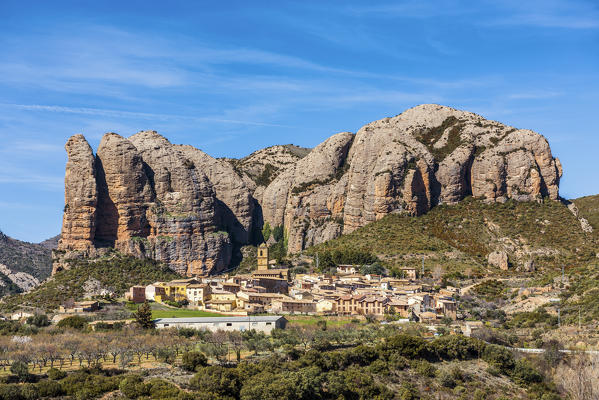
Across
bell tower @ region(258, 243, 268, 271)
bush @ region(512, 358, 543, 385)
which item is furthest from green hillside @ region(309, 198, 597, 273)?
bush @ region(512, 358, 543, 385)

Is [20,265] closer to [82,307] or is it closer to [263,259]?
[263,259]

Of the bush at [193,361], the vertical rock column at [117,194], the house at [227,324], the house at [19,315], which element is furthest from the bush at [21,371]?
the vertical rock column at [117,194]

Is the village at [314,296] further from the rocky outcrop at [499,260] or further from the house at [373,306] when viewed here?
the rocky outcrop at [499,260]


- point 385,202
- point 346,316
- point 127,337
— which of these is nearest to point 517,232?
point 385,202

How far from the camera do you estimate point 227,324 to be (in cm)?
7888

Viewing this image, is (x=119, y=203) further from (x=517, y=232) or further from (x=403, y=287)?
(x=517, y=232)

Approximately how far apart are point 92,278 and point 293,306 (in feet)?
126

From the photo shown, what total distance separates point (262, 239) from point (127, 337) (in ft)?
275

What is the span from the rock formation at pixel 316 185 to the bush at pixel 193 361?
65264mm

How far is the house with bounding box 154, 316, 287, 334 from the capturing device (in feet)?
256

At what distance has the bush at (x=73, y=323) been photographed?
78.5 m

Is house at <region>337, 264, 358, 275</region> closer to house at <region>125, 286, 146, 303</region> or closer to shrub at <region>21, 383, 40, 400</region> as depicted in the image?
house at <region>125, 286, 146, 303</region>

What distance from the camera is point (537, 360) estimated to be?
71.8 m

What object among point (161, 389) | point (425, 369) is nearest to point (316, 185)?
point (425, 369)
